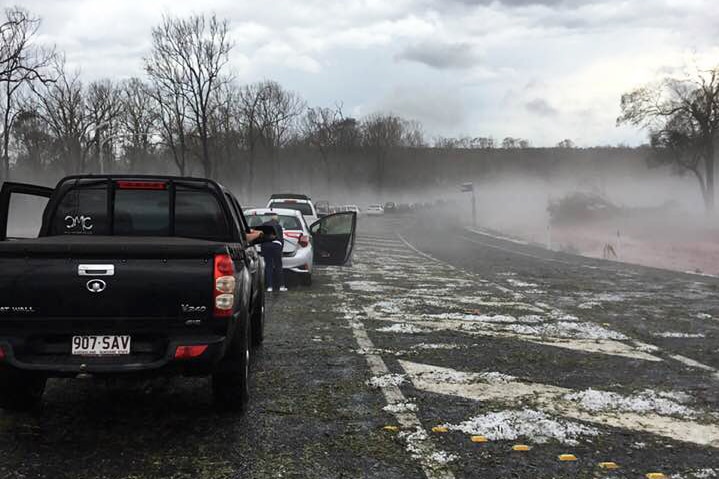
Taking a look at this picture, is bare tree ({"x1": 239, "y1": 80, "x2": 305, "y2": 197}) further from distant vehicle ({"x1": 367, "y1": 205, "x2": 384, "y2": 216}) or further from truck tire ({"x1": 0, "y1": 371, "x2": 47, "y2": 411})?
truck tire ({"x1": 0, "y1": 371, "x2": 47, "y2": 411})

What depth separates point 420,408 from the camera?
486cm

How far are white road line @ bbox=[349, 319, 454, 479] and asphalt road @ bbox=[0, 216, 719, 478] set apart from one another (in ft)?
0.05

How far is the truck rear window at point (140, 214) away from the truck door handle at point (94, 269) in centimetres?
147

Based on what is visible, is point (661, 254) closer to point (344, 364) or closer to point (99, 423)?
point (344, 364)

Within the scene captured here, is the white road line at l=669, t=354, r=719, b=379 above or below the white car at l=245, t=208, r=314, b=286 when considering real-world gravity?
below

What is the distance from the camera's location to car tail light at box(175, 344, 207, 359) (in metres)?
3.95

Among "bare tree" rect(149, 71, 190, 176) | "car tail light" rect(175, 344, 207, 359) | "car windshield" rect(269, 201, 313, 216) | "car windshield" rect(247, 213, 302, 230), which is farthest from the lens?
"bare tree" rect(149, 71, 190, 176)

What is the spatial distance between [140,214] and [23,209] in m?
43.1

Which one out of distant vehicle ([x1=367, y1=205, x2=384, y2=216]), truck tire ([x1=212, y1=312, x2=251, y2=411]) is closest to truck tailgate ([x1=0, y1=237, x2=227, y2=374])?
truck tire ([x1=212, y1=312, x2=251, y2=411])

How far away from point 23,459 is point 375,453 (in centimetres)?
216

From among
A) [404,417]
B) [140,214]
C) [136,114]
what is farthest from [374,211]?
[404,417]

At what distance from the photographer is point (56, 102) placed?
169ft

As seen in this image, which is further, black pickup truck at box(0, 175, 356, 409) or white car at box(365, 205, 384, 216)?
white car at box(365, 205, 384, 216)

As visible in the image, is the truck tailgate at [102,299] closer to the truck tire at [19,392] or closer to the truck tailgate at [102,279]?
A: the truck tailgate at [102,279]
